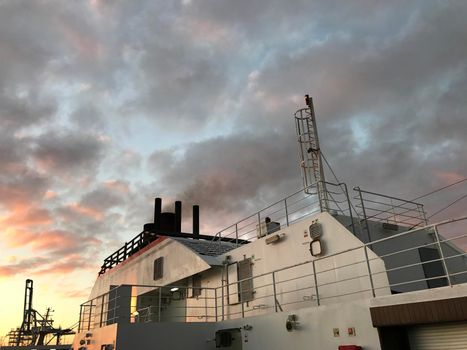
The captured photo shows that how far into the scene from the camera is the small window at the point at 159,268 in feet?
59.1

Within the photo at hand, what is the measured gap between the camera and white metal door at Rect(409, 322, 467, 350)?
7.04 meters

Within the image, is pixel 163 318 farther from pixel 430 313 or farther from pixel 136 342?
pixel 430 313

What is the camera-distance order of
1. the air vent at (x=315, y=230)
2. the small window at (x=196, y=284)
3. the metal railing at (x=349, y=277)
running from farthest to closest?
the small window at (x=196, y=284) → the air vent at (x=315, y=230) → the metal railing at (x=349, y=277)

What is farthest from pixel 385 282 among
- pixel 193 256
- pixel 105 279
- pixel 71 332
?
pixel 71 332

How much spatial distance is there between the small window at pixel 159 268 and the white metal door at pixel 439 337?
12.0m

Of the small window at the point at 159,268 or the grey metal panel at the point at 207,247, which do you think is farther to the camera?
the small window at the point at 159,268

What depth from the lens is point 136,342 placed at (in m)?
11.8

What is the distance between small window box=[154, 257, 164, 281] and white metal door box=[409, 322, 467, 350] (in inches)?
474

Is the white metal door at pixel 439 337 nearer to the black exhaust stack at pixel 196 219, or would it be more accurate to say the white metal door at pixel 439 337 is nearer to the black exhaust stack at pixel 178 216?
the black exhaust stack at pixel 178 216

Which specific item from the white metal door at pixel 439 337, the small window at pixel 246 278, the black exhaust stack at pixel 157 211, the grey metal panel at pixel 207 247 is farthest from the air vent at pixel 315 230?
the black exhaust stack at pixel 157 211

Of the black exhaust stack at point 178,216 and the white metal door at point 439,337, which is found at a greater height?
the black exhaust stack at point 178,216

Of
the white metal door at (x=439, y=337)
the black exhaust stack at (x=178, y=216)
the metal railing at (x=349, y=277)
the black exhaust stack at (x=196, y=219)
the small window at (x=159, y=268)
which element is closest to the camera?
the white metal door at (x=439, y=337)

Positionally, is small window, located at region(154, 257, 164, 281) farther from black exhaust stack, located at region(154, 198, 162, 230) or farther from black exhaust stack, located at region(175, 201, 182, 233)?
black exhaust stack, located at region(175, 201, 182, 233)

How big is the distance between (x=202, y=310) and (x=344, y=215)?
281 inches
